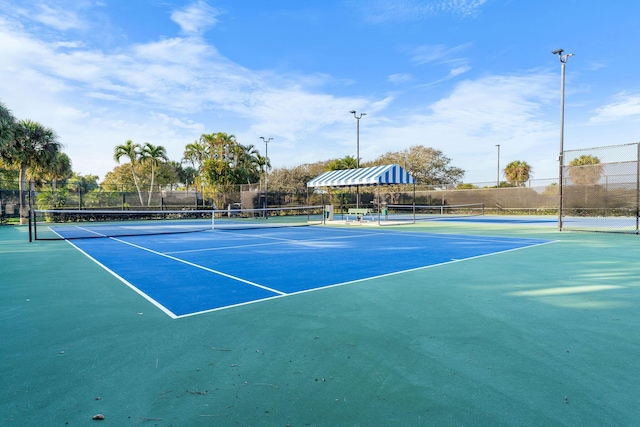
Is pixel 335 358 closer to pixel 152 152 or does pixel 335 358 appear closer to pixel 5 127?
pixel 5 127

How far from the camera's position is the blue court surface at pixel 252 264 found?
5.64 metres

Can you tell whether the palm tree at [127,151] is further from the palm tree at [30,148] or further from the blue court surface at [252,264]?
the blue court surface at [252,264]

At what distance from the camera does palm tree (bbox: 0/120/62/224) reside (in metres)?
24.4

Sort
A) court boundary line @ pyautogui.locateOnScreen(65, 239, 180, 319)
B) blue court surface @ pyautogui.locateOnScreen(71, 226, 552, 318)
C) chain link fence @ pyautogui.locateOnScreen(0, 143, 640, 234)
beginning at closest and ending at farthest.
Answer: court boundary line @ pyautogui.locateOnScreen(65, 239, 180, 319) < blue court surface @ pyautogui.locateOnScreen(71, 226, 552, 318) < chain link fence @ pyautogui.locateOnScreen(0, 143, 640, 234)

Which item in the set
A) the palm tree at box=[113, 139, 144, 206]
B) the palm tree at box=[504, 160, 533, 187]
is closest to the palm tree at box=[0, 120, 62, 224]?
the palm tree at box=[113, 139, 144, 206]

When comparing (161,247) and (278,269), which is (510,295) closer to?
(278,269)

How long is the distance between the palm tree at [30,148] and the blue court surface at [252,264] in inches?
686

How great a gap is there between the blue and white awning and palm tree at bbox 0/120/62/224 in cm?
1803

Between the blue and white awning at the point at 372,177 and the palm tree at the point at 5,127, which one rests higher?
the palm tree at the point at 5,127

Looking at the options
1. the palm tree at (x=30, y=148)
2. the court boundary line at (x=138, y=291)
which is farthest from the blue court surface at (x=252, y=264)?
the palm tree at (x=30, y=148)

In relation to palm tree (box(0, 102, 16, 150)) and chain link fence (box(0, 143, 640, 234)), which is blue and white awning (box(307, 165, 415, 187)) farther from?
palm tree (box(0, 102, 16, 150))

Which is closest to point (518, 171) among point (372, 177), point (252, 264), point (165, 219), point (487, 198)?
point (487, 198)

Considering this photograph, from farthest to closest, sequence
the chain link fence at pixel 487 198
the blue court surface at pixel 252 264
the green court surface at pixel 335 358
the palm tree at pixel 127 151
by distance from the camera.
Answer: the palm tree at pixel 127 151 → the chain link fence at pixel 487 198 → the blue court surface at pixel 252 264 → the green court surface at pixel 335 358

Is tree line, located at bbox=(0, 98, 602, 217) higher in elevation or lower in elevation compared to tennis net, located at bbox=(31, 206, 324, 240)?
higher
